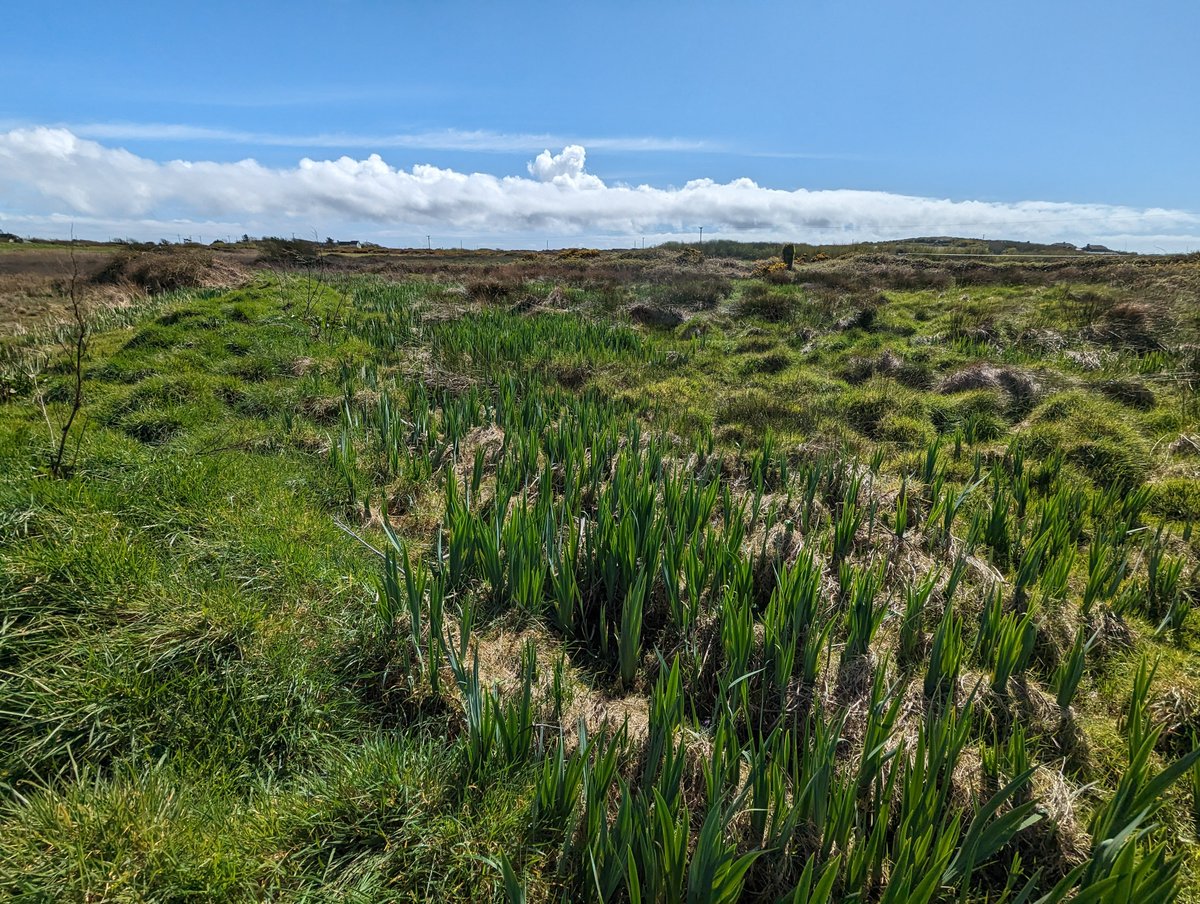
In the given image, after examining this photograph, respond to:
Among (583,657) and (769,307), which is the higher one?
(769,307)

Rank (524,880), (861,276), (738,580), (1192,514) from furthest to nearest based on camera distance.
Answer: (861,276), (1192,514), (738,580), (524,880)

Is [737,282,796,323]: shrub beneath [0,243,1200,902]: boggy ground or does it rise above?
above

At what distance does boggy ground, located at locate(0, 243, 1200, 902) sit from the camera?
1.83 m

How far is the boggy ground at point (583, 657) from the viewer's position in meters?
1.83

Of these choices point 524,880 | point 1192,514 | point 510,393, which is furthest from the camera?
point 510,393

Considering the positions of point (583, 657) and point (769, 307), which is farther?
point (769, 307)

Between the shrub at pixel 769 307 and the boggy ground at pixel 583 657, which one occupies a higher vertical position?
the shrub at pixel 769 307

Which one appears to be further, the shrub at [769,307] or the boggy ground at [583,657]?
the shrub at [769,307]

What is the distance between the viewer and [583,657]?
11.0 feet

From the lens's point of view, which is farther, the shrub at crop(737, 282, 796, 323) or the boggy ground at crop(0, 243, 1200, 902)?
the shrub at crop(737, 282, 796, 323)

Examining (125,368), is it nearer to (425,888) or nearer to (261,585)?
(261,585)

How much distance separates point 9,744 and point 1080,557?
6027 millimetres

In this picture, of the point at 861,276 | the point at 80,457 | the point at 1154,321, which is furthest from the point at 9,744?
the point at 861,276

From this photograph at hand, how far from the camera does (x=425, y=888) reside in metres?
1.85
